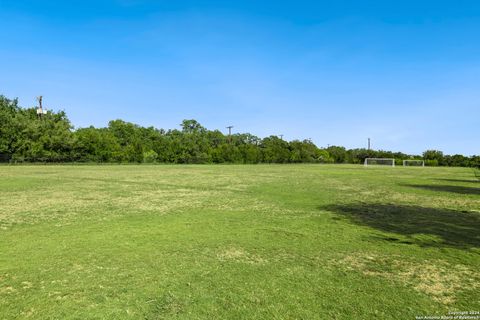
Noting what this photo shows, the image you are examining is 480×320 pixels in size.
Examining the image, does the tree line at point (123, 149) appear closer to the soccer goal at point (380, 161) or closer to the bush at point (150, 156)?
the bush at point (150, 156)

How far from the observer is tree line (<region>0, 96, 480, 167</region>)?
4894 cm

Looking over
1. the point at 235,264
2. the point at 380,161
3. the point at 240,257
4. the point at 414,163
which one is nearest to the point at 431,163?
the point at 414,163

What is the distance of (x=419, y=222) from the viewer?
815cm

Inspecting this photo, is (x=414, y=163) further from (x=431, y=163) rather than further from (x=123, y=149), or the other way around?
(x=123, y=149)

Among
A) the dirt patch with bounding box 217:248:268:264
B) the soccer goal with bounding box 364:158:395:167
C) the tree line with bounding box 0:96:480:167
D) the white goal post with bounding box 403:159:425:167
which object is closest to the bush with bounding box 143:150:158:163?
the tree line with bounding box 0:96:480:167

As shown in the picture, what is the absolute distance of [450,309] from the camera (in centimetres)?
343

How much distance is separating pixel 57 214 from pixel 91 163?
4826 centimetres

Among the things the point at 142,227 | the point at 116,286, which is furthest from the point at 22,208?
the point at 116,286

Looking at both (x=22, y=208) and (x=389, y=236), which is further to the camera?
(x=22, y=208)

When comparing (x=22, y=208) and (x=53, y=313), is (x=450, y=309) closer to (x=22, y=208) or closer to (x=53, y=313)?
(x=53, y=313)

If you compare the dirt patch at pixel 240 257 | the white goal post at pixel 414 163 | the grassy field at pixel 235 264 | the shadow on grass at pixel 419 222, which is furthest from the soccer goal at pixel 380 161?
the dirt patch at pixel 240 257

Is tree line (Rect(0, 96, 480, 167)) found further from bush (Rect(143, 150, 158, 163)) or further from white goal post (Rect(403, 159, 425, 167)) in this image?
white goal post (Rect(403, 159, 425, 167))

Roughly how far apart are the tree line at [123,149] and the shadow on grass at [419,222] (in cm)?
4964

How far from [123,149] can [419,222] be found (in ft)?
187
